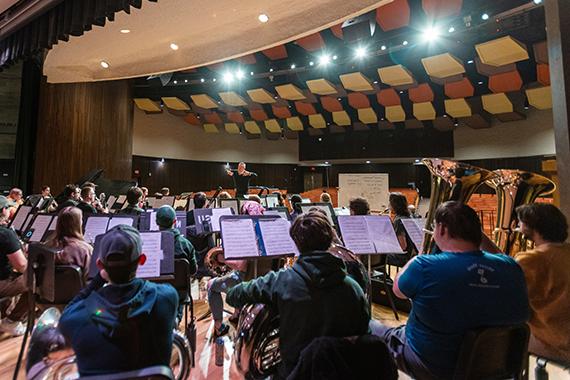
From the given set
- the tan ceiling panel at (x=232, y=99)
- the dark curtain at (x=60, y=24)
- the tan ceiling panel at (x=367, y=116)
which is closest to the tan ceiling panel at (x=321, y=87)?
the tan ceiling panel at (x=367, y=116)

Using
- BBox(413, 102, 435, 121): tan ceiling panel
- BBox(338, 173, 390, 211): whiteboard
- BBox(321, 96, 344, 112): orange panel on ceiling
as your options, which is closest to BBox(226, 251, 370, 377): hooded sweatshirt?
BBox(338, 173, 390, 211): whiteboard

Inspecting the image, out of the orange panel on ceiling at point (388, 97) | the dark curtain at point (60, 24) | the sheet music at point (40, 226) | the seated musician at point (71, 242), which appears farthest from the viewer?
the orange panel on ceiling at point (388, 97)

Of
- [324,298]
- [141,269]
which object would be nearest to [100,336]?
[324,298]

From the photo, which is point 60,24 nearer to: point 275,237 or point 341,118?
point 275,237

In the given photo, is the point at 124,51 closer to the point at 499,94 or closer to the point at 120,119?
the point at 120,119

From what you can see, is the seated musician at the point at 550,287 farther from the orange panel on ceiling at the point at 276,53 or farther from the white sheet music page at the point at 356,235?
the orange panel on ceiling at the point at 276,53

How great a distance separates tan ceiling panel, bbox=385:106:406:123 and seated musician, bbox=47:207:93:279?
1117cm

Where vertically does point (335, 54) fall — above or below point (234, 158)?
above

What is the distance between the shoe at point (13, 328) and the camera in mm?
3061

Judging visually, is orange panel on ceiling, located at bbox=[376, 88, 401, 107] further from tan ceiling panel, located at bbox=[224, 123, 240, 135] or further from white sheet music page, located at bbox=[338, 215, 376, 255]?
white sheet music page, located at bbox=[338, 215, 376, 255]

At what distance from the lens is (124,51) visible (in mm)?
3217

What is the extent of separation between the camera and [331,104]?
12039mm

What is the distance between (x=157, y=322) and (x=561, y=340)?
2.04m

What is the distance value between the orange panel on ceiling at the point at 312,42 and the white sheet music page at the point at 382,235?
5.26 metres
